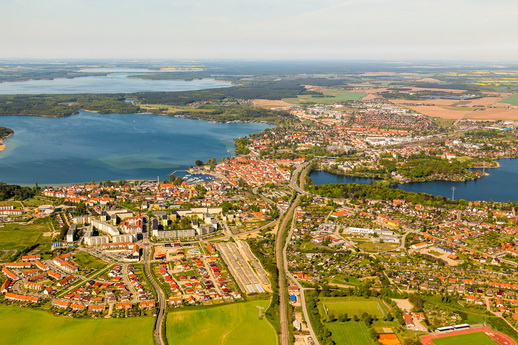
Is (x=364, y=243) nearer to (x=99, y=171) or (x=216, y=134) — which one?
(x=99, y=171)

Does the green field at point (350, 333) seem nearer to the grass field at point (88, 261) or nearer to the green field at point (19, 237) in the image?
the grass field at point (88, 261)

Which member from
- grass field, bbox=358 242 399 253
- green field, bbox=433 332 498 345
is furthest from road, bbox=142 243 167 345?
grass field, bbox=358 242 399 253

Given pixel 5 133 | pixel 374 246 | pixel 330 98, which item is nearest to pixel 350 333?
pixel 374 246

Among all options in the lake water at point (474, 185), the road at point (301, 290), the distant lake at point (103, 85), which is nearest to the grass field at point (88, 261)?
the road at point (301, 290)

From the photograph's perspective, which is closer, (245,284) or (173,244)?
(245,284)

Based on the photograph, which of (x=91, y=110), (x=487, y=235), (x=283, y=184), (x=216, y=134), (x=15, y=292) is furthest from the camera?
(x=91, y=110)

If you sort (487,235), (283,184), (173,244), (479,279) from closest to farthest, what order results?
1. (479,279)
2. (173,244)
3. (487,235)
4. (283,184)

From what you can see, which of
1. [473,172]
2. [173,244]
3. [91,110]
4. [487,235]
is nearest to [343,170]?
[473,172]
